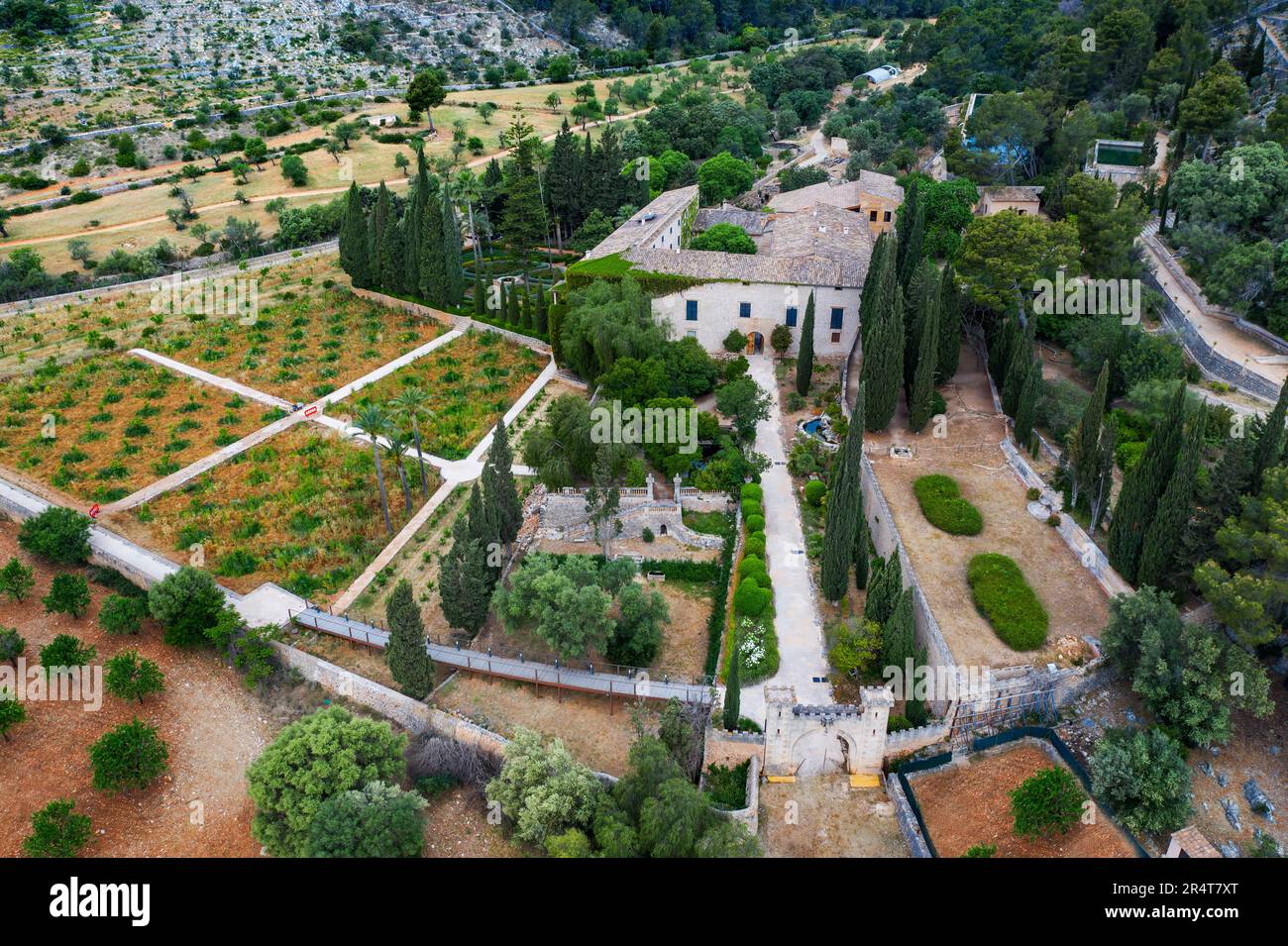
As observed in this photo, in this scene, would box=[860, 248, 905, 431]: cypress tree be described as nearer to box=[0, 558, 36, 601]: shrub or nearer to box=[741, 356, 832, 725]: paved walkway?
box=[741, 356, 832, 725]: paved walkway

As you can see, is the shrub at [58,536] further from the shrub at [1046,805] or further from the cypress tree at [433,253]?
the shrub at [1046,805]

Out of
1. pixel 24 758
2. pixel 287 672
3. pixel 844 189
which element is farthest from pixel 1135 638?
pixel 844 189

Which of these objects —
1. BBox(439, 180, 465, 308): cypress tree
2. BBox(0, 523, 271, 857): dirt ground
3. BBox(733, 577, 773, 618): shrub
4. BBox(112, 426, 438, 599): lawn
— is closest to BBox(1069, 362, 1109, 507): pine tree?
BBox(733, 577, 773, 618): shrub

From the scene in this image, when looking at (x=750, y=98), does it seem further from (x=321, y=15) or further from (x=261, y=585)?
(x=261, y=585)

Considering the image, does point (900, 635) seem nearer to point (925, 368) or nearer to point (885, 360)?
point (885, 360)

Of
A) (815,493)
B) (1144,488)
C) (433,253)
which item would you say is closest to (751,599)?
(815,493)

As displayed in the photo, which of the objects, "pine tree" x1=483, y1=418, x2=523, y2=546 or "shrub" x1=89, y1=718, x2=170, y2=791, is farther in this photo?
"pine tree" x1=483, y1=418, x2=523, y2=546

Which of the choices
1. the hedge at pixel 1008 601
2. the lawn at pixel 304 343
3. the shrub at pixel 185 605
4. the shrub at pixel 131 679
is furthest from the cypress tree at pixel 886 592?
the lawn at pixel 304 343
